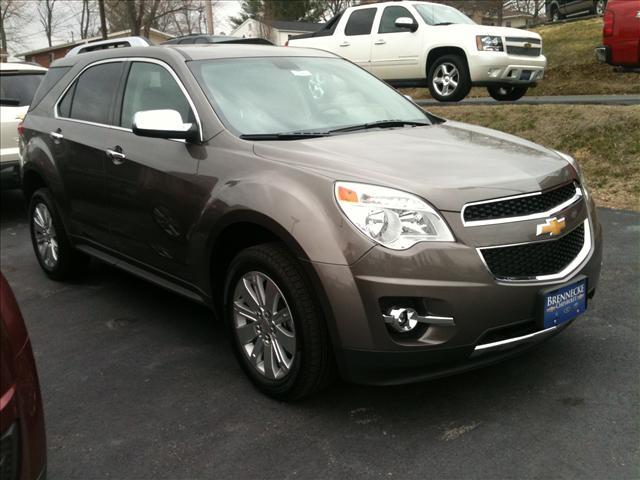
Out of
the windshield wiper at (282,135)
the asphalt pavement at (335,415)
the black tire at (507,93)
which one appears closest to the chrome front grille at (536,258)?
the asphalt pavement at (335,415)

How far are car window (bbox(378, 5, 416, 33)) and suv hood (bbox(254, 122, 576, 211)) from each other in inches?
315

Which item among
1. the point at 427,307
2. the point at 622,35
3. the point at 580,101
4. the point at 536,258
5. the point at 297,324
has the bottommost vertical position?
the point at 580,101

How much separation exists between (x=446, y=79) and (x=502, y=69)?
86 cm

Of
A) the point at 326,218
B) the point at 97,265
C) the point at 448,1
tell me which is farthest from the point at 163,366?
the point at 448,1

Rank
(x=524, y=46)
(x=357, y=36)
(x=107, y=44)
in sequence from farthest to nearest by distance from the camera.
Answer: (x=357, y=36), (x=524, y=46), (x=107, y=44)

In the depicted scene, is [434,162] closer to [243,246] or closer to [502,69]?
[243,246]

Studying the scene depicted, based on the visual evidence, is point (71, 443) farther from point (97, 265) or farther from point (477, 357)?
point (97, 265)

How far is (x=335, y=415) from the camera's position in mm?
3125

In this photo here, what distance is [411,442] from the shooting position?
286 cm

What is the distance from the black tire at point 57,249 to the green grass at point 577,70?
952 centimetres

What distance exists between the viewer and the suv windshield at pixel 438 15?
10.8 metres

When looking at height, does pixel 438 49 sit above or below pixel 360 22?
below

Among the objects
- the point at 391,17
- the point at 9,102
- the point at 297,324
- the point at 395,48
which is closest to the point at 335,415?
the point at 297,324

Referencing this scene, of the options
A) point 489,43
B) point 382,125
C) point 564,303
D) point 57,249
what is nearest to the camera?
point 564,303
